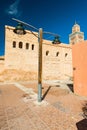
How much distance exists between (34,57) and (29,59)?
1033 millimetres

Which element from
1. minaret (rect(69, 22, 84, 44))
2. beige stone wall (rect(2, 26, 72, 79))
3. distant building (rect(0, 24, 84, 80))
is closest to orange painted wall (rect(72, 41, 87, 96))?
distant building (rect(0, 24, 84, 80))

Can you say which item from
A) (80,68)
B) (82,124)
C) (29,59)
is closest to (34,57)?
(29,59)

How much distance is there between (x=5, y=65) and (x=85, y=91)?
38.6 feet

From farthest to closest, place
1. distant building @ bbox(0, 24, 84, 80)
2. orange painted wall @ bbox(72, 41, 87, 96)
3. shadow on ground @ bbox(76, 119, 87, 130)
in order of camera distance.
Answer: distant building @ bbox(0, 24, 84, 80)
orange painted wall @ bbox(72, 41, 87, 96)
shadow on ground @ bbox(76, 119, 87, 130)

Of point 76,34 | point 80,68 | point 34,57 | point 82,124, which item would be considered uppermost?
point 76,34

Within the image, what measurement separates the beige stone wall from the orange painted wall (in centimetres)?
1054

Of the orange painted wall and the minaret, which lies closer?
the orange painted wall

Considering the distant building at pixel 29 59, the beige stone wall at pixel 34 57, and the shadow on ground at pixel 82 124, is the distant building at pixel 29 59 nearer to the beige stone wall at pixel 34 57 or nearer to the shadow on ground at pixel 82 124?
the beige stone wall at pixel 34 57

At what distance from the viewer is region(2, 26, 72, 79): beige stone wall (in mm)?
16438

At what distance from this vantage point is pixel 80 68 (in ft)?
25.9

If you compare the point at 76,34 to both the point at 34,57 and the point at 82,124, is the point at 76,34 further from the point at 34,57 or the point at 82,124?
the point at 82,124

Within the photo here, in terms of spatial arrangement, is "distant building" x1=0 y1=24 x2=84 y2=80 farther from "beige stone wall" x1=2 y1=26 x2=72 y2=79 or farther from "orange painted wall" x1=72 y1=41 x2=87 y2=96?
"orange painted wall" x1=72 y1=41 x2=87 y2=96

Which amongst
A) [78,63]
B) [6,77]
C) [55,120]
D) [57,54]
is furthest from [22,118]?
[57,54]

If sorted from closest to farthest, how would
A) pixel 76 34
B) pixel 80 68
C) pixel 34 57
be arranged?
pixel 80 68 → pixel 34 57 → pixel 76 34
